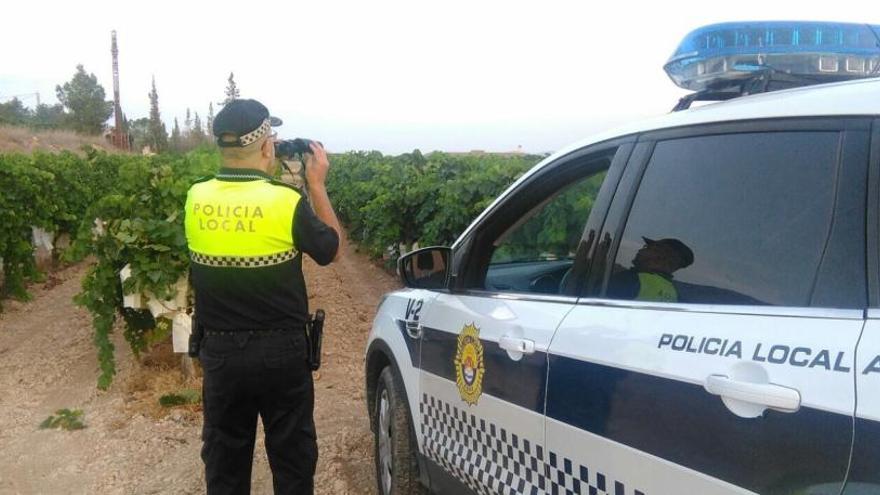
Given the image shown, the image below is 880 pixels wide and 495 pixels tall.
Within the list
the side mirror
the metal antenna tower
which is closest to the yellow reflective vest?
the side mirror

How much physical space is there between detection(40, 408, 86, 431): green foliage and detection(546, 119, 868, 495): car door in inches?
169

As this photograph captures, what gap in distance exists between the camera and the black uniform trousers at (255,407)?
3127 mm

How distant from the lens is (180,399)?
591 centimetres

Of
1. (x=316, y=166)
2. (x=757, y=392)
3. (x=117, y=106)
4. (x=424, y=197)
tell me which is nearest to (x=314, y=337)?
(x=316, y=166)

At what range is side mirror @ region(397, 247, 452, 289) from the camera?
334 centimetres

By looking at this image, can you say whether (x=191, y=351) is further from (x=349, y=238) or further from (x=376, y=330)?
(x=349, y=238)

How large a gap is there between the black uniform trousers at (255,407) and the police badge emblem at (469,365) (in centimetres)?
64

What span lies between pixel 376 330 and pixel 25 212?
24.5ft

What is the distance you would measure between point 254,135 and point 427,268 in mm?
867

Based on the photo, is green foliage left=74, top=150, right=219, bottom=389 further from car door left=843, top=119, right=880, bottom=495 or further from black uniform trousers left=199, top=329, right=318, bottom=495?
car door left=843, top=119, right=880, bottom=495

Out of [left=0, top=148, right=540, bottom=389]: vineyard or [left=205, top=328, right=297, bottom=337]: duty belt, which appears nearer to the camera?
[left=205, top=328, right=297, bottom=337]: duty belt

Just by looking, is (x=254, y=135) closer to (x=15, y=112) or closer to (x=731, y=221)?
(x=731, y=221)

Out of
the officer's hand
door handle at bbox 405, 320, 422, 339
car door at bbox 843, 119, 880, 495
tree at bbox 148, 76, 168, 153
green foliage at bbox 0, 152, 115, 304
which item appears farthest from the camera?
tree at bbox 148, 76, 168, 153

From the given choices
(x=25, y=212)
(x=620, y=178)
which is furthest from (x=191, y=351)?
(x=25, y=212)
